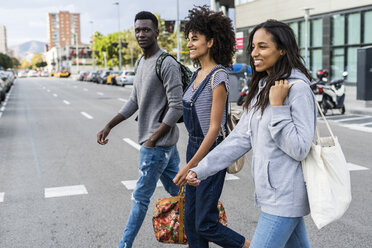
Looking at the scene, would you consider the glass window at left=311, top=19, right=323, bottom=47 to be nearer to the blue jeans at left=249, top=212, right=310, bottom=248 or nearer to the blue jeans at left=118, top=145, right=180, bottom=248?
the blue jeans at left=118, top=145, right=180, bottom=248

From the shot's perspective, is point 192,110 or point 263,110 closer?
point 263,110

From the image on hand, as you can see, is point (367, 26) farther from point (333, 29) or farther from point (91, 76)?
point (91, 76)

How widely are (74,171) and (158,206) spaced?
4377mm

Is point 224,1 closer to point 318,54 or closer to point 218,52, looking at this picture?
point 318,54

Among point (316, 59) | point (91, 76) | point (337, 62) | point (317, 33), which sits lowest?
point (91, 76)

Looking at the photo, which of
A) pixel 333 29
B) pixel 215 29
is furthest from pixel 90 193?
pixel 333 29

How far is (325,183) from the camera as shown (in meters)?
2.19

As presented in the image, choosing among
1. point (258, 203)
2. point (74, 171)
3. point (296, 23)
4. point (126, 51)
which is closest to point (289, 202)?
point (258, 203)

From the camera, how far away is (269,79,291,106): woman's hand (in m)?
2.23

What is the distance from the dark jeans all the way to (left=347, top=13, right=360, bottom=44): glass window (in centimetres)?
2566

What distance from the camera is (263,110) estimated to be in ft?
7.64

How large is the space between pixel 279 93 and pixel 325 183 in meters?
0.45

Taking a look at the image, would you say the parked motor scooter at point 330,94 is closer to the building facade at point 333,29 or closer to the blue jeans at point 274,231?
the building facade at point 333,29

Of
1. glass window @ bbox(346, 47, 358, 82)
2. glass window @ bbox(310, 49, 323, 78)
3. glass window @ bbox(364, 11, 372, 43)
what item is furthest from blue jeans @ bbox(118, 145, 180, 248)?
glass window @ bbox(310, 49, 323, 78)
